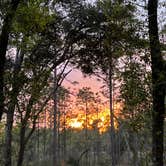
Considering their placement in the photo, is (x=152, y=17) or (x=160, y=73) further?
(x=152, y=17)

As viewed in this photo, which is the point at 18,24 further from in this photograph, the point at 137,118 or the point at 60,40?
the point at 60,40

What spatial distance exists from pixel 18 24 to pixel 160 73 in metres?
3.66

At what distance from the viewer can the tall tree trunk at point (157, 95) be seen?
34.2ft

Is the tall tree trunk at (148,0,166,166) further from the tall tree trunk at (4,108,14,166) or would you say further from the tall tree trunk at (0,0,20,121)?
the tall tree trunk at (4,108,14,166)

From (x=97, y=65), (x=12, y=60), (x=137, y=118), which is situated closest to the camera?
(x=137, y=118)

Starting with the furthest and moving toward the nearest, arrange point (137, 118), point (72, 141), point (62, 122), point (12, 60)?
point (72, 141), point (62, 122), point (12, 60), point (137, 118)

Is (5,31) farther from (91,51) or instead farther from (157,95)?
(91,51)

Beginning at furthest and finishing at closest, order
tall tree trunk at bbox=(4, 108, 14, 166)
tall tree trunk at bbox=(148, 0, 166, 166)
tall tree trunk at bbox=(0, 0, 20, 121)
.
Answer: tall tree trunk at bbox=(4, 108, 14, 166), tall tree trunk at bbox=(148, 0, 166, 166), tall tree trunk at bbox=(0, 0, 20, 121)

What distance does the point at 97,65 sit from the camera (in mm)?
19578

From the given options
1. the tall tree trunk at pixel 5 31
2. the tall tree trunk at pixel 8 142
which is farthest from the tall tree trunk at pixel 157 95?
the tall tree trunk at pixel 8 142

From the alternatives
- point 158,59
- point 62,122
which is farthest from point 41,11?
point 62,122

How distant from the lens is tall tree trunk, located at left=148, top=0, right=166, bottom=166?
10.4 metres

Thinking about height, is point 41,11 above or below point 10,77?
above

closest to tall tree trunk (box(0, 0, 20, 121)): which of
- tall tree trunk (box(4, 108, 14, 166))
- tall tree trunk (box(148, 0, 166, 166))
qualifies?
tall tree trunk (box(148, 0, 166, 166))
